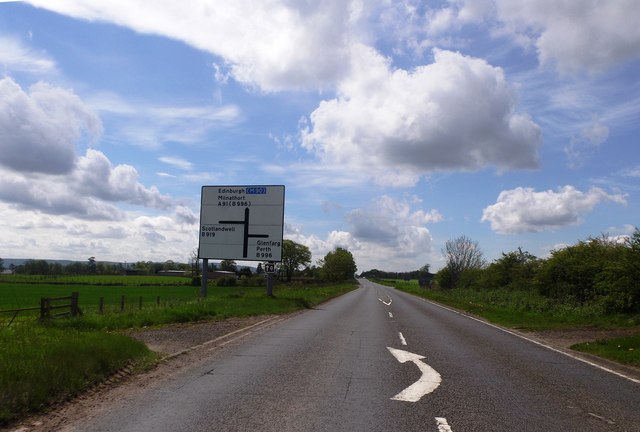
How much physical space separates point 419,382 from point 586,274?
955 inches

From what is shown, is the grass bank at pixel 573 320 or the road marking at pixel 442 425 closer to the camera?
the road marking at pixel 442 425

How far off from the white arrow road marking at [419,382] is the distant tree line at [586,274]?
15.1 m

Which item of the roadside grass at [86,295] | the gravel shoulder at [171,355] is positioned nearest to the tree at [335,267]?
the roadside grass at [86,295]

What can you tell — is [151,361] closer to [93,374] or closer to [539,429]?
[93,374]

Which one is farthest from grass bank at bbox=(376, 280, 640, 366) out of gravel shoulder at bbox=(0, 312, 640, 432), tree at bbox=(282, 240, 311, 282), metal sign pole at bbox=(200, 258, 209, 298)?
tree at bbox=(282, 240, 311, 282)

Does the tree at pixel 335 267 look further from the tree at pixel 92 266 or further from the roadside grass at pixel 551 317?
the roadside grass at pixel 551 317

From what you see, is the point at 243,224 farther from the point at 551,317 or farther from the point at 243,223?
the point at 551,317

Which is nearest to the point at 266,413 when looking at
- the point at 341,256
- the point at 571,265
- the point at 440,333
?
the point at 440,333

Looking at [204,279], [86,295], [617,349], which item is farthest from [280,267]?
[617,349]

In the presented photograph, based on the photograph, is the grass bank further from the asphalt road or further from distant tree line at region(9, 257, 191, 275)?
distant tree line at region(9, 257, 191, 275)

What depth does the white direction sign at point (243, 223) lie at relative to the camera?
107 ft

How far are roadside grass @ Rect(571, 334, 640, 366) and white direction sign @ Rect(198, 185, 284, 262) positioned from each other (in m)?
20.8

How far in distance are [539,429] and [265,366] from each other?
540cm

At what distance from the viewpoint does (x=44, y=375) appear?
720 cm
